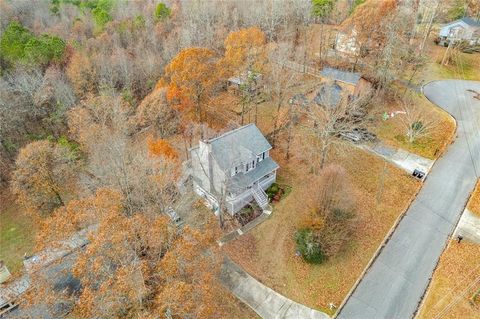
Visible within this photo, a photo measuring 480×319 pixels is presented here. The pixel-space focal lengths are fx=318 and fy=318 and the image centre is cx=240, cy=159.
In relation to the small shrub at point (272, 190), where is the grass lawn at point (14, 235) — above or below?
below

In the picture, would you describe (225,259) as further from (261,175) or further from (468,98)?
(468,98)

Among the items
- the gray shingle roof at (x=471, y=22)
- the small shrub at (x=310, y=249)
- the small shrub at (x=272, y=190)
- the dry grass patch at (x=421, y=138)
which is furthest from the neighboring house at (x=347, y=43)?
the small shrub at (x=310, y=249)

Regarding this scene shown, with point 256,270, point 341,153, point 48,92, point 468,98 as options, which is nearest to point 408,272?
point 256,270

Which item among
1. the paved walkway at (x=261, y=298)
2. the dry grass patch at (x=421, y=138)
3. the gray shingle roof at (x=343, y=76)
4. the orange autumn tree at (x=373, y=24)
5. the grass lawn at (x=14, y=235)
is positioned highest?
the orange autumn tree at (x=373, y=24)

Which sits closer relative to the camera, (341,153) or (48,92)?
(341,153)

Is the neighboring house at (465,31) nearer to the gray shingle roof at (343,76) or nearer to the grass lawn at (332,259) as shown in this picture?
the gray shingle roof at (343,76)

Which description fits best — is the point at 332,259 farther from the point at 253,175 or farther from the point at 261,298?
the point at 253,175

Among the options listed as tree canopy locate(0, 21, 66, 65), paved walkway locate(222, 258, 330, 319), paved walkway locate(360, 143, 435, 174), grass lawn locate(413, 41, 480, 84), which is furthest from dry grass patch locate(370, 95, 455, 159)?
tree canopy locate(0, 21, 66, 65)

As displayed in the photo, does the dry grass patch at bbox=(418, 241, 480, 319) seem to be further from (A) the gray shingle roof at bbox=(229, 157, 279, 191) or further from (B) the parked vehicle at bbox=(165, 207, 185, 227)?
(B) the parked vehicle at bbox=(165, 207, 185, 227)
